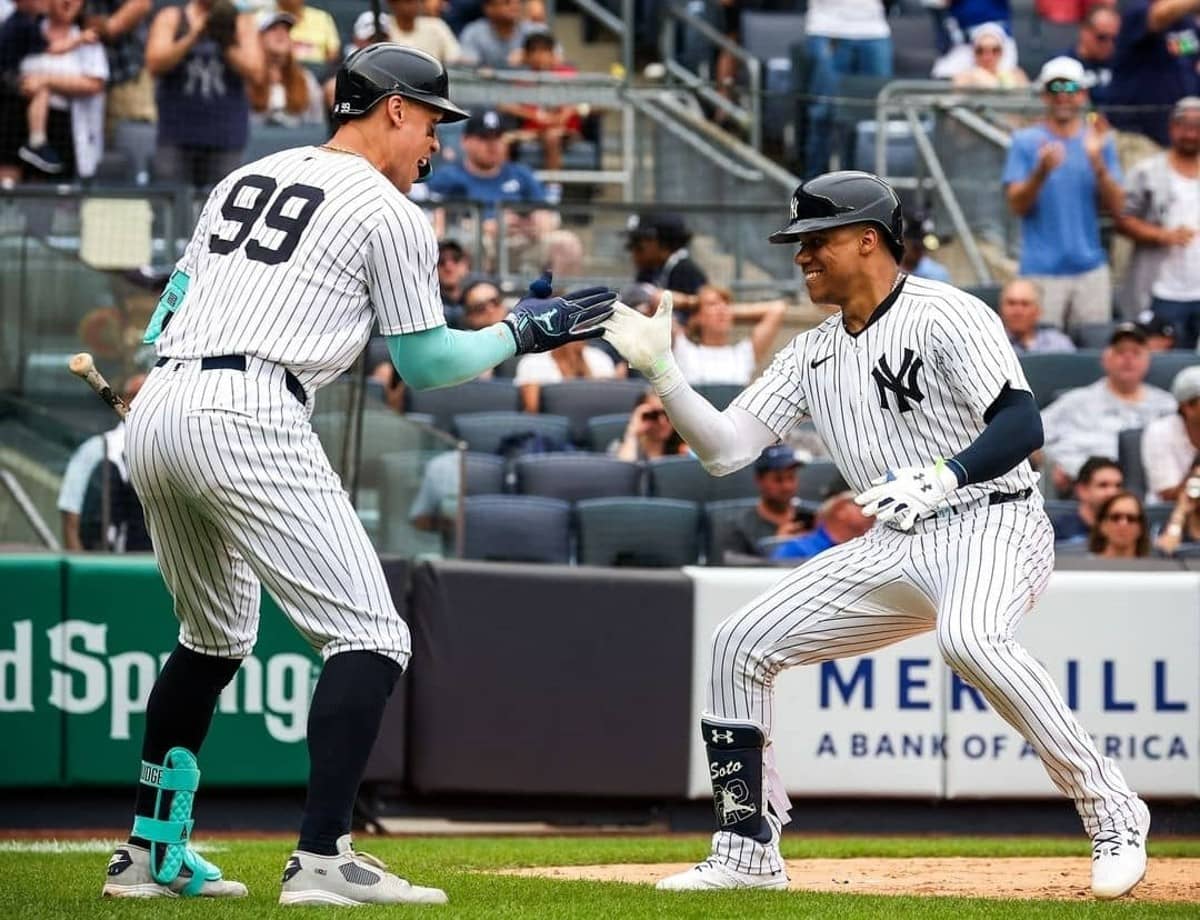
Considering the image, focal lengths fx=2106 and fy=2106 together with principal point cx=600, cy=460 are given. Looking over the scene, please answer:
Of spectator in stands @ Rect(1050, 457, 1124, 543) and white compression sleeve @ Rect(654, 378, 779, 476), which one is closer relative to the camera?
white compression sleeve @ Rect(654, 378, 779, 476)

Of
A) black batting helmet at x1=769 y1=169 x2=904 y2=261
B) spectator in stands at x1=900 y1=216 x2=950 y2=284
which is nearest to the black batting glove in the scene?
black batting helmet at x1=769 y1=169 x2=904 y2=261

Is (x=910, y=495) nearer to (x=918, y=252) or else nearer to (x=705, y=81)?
(x=918, y=252)

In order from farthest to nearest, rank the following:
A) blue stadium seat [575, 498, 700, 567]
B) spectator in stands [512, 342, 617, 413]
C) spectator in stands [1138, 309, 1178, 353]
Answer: spectator in stands [1138, 309, 1178, 353] → spectator in stands [512, 342, 617, 413] → blue stadium seat [575, 498, 700, 567]

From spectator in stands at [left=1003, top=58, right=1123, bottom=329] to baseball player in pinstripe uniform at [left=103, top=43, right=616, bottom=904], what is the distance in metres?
7.37

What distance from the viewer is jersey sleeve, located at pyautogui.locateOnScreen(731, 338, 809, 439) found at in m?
5.81

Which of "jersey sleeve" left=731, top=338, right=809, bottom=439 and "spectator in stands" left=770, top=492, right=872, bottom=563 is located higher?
"jersey sleeve" left=731, top=338, right=809, bottom=439

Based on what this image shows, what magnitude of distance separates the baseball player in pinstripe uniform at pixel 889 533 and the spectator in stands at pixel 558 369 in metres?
5.19

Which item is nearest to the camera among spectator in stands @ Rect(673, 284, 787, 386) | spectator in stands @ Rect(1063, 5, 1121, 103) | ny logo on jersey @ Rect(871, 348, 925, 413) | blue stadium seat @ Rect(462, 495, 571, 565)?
ny logo on jersey @ Rect(871, 348, 925, 413)

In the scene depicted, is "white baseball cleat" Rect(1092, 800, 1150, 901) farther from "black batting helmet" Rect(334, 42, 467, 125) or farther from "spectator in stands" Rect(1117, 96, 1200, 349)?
"spectator in stands" Rect(1117, 96, 1200, 349)

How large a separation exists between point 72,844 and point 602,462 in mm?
3505

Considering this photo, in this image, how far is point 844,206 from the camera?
5.54 m

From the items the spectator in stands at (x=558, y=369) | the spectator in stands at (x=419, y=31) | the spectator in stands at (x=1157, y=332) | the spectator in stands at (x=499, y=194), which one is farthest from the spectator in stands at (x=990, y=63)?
the spectator in stands at (x=558, y=369)

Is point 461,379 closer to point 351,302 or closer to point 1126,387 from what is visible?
point 351,302

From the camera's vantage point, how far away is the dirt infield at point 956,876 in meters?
5.62
